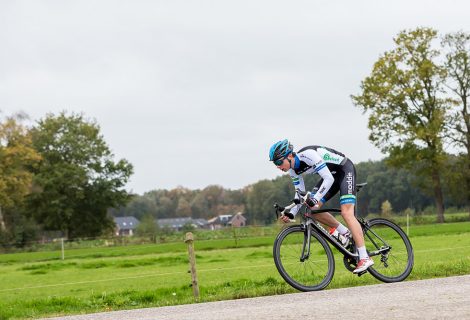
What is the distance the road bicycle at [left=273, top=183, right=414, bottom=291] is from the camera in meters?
9.01

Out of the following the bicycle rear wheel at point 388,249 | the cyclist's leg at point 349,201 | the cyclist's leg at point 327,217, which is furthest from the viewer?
the bicycle rear wheel at point 388,249

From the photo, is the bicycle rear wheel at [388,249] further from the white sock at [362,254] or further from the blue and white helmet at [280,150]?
the blue and white helmet at [280,150]

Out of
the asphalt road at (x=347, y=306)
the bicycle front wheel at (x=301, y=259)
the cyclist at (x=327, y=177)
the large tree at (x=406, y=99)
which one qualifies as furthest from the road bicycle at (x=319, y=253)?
the large tree at (x=406, y=99)

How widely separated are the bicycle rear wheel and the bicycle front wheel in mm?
766

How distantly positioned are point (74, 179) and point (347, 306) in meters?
70.2

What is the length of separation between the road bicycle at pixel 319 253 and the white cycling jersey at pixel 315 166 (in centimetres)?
16

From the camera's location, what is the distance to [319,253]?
9227mm

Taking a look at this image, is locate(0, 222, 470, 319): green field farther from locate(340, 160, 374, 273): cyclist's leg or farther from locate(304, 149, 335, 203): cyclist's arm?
locate(304, 149, 335, 203): cyclist's arm

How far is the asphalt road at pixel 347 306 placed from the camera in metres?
6.43

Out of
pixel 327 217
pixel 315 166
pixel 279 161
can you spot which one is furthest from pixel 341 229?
pixel 279 161

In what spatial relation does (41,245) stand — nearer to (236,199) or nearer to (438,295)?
(438,295)

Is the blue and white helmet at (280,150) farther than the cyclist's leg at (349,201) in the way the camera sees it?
No

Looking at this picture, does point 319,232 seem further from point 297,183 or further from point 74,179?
point 74,179

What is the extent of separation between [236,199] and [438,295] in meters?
171
